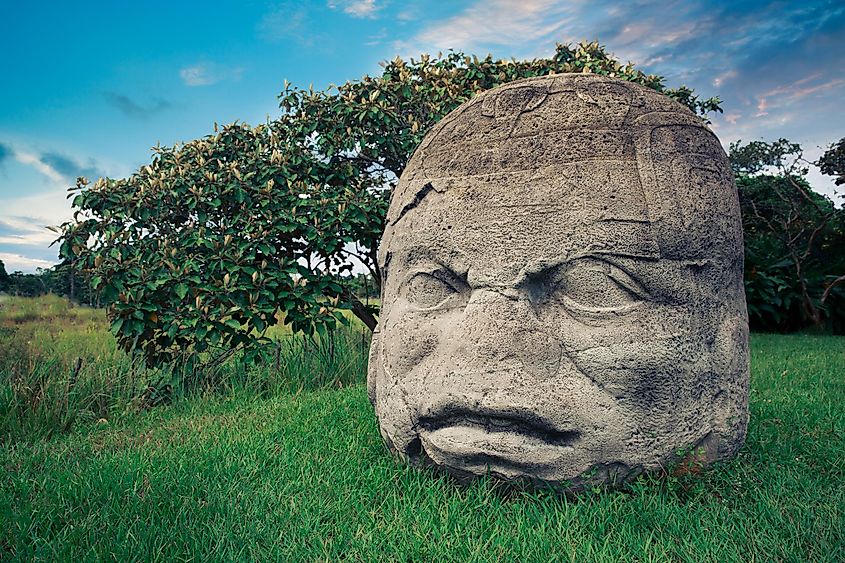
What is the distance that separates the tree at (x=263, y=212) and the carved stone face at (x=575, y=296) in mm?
2964

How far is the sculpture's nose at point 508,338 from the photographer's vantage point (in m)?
2.89

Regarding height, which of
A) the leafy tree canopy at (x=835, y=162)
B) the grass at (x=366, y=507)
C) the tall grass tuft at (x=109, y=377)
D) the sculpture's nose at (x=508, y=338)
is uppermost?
the leafy tree canopy at (x=835, y=162)

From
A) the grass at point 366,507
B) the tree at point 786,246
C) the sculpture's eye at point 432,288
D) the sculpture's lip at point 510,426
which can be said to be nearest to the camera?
the grass at point 366,507

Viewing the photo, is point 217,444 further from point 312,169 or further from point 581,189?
point 312,169

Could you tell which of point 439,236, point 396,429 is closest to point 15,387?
point 396,429

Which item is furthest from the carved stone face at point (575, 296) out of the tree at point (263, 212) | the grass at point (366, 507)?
the tree at point (263, 212)

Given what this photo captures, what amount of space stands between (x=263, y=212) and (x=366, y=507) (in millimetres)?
3615

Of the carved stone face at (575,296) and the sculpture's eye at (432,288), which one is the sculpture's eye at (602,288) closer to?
the carved stone face at (575,296)

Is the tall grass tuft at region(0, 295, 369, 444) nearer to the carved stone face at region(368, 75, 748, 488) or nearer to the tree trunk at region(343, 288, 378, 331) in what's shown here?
the tree trunk at region(343, 288, 378, 331)

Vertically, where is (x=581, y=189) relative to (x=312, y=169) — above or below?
below

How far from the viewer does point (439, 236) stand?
3189 mm

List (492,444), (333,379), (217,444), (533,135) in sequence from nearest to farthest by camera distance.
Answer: (492,444), (533,135), (217,444), (333,379)

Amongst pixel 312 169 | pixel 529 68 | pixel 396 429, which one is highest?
pixel 529 68

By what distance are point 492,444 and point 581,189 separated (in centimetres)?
122
